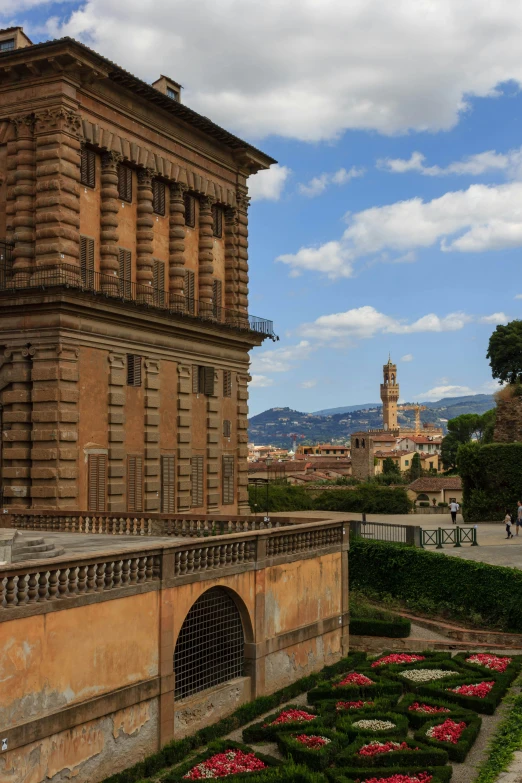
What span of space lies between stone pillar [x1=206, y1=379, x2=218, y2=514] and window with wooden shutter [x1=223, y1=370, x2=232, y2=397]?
3.45 ft

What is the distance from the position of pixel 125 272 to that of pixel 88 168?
4.48 m

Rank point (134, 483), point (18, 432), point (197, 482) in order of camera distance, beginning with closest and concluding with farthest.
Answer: point (18, 432) < point (134, 483) < point (197, 482)

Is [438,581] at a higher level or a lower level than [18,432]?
lower

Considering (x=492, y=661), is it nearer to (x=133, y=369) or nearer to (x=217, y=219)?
(x=133, y=369)

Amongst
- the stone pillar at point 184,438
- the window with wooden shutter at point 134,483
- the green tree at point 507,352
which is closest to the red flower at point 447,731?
the window with wooden shutter at point 134,483

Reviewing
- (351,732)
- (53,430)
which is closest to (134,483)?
(53,430)

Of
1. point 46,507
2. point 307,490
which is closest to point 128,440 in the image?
point 46,507

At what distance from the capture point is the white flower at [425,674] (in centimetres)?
2405

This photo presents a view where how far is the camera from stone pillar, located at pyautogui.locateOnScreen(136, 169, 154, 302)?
37812 millimetres

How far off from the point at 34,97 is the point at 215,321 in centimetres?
1266

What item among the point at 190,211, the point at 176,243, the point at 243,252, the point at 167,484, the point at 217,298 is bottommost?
the point at 167,484

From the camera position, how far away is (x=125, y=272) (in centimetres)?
3709

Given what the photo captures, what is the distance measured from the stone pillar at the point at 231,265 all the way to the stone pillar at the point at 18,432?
46.8 feet

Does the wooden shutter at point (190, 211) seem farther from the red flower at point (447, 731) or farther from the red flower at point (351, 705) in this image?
the red flower at point (447, 731)
